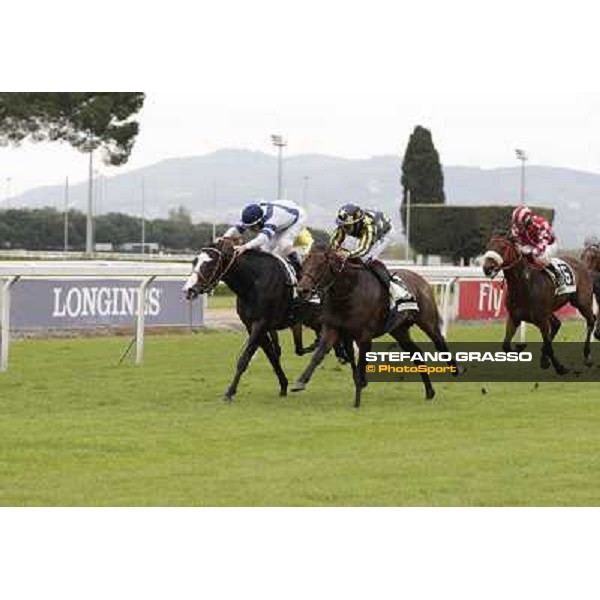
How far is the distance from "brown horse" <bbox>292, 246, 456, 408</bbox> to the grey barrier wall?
6.53 meters

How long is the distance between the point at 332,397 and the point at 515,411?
168 centimetres

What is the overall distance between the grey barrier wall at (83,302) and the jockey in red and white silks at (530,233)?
603cm

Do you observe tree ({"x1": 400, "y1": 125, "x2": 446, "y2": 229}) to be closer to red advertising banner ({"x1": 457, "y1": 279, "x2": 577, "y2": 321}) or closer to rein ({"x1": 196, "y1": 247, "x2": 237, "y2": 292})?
red advertising banner ({"x1": 457, "y1": 279, "x2": 577, "y2": 321})

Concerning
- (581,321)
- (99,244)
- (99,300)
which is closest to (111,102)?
(581,321)

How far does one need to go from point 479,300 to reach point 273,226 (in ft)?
39.9

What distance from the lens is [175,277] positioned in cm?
1588

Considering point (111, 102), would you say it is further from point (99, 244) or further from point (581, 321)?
point (99, 244)

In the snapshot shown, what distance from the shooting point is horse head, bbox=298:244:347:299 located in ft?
34.3

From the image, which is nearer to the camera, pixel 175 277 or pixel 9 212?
pixel 175 277

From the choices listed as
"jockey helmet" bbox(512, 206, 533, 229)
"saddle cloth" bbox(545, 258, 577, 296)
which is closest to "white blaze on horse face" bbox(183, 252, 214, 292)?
"jockey helmet" bbox(512, 206, 533, 229)

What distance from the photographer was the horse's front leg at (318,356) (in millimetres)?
10555

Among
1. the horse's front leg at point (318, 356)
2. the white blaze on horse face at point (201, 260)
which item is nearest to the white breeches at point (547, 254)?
the horse's front leg at point (318, 356)

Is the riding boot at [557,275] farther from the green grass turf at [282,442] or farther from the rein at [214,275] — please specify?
the rein at [214,275]

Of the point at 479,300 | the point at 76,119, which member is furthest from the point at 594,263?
the point at 76,119
